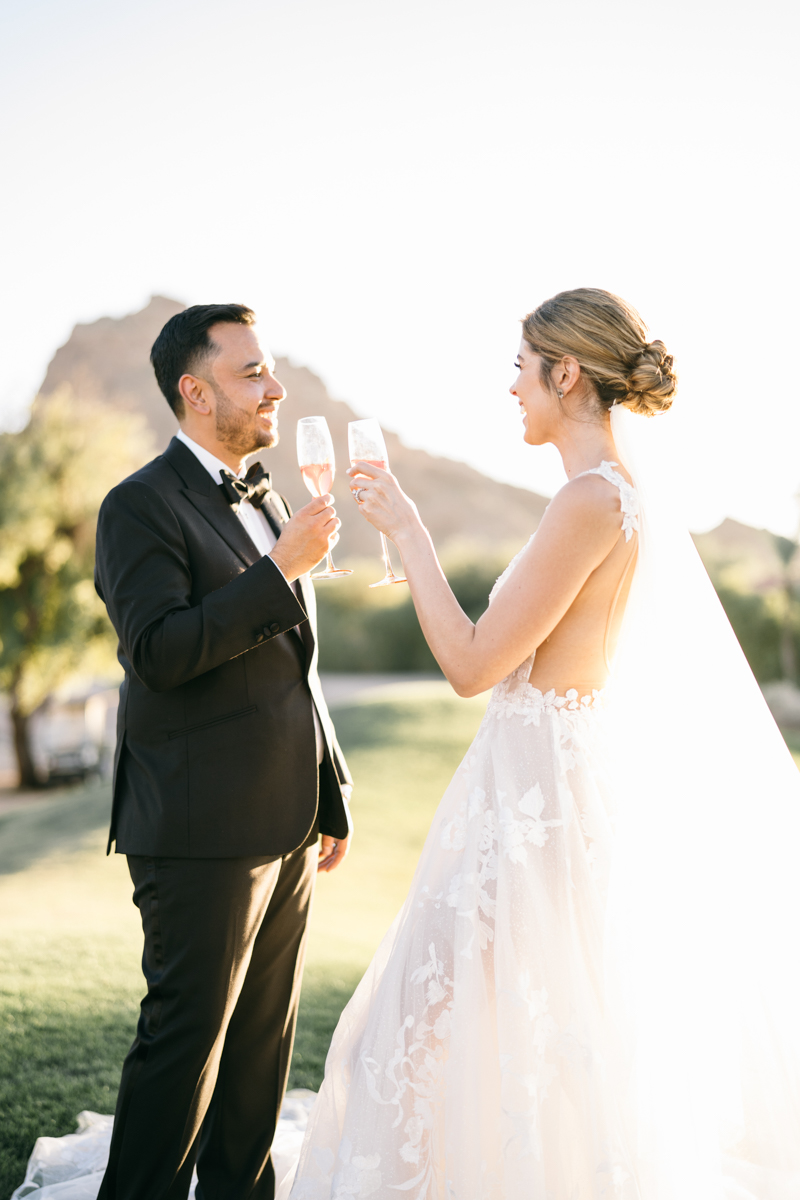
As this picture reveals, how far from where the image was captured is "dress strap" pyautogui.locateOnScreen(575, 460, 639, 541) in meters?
2.28

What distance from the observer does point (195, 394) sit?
2648mm

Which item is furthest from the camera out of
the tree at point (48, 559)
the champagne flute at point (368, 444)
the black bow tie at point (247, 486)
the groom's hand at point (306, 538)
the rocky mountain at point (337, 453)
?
the rocky mountain at point (337, 453)

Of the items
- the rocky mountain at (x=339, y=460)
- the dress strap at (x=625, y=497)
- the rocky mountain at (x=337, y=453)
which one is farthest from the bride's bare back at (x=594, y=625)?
the rocky mountain at (x=337, y=453)

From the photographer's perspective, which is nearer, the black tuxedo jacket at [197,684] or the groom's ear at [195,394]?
the black tuxedo jacket at [197,684]

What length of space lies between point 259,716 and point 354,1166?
114 cm

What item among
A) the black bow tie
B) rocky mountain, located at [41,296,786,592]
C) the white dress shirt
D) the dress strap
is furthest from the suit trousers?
rocky mountain, located at [41,296,786,592]

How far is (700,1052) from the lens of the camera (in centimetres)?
221

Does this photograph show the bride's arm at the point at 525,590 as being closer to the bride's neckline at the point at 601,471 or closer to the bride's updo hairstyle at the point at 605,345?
the bride's neckline at the point at 601,471

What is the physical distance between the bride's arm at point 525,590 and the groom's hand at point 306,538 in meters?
0.21

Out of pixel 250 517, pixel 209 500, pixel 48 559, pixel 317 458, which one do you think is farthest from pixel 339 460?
pixel 317 458

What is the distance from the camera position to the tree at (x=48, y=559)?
15906 millimetres

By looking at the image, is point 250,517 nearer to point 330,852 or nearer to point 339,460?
point 330,852

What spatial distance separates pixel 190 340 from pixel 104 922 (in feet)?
18.0

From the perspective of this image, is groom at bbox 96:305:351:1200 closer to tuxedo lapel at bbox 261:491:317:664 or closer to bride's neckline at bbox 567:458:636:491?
tuxedo lapel at bbox 261:491:317:664
